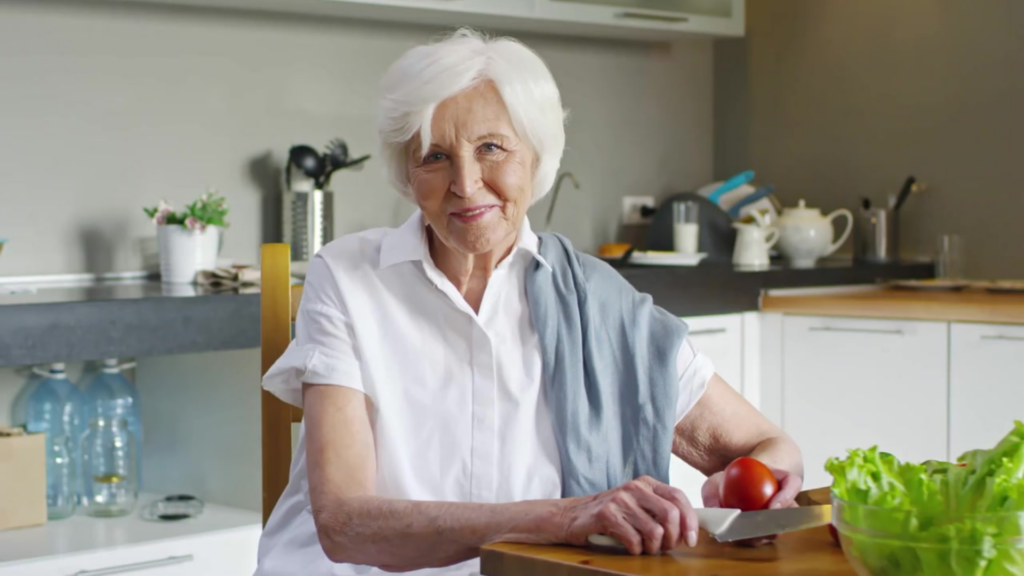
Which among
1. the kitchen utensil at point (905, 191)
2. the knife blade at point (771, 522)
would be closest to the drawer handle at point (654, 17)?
the kitchen utensil at point (905, 191)

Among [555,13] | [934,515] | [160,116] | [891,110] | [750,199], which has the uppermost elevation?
[555,13]

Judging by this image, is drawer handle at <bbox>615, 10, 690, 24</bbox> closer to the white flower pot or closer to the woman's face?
the white flower pot

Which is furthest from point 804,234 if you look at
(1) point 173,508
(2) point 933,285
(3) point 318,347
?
(3) point 318,347

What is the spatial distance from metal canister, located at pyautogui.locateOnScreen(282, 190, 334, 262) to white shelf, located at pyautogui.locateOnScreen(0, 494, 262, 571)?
735 mm

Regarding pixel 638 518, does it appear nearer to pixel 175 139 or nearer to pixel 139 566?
pixel 139 566

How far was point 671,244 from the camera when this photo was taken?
3.61 meters

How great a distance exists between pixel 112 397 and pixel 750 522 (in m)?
1.77

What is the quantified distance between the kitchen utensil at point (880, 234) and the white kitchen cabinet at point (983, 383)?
0.82m

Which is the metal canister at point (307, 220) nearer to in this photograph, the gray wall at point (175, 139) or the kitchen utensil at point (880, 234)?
the gray wall at point (175, 139)

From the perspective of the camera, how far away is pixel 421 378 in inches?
59.4

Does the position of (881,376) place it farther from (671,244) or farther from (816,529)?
(816,529)

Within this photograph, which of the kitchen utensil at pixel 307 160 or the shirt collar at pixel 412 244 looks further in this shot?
the kitchen utensil at pixel 307 160

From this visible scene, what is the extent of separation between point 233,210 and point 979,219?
1.98m

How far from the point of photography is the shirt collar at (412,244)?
1.54m
